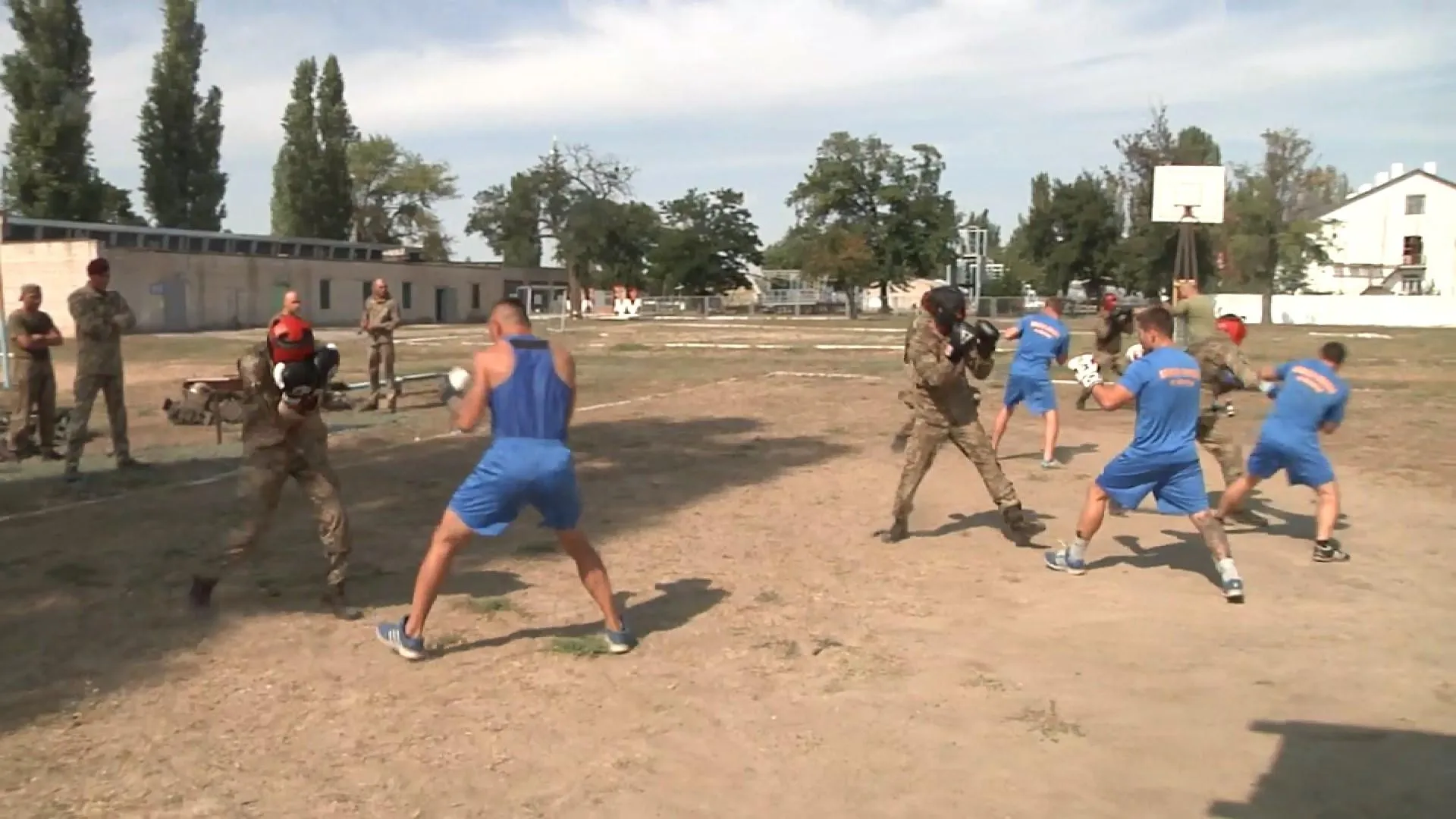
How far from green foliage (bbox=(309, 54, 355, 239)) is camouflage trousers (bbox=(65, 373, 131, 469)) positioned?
6835cm

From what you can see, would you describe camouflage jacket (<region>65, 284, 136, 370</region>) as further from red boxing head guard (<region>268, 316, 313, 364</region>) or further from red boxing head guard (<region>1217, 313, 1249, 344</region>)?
red boxing head guard (<region>1217, 313, 1249, 344</region>)

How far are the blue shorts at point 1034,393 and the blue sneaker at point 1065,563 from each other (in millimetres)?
3617

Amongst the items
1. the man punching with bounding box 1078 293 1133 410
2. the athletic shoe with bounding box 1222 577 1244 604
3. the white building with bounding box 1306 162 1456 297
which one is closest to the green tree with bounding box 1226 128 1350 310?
the white building with bounding box 1306 162 1456 297

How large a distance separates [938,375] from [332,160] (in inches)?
2958

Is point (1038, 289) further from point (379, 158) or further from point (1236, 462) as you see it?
point (1236, 462)

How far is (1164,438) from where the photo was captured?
6.68 metres

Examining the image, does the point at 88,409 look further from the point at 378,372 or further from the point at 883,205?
the point at 883,205

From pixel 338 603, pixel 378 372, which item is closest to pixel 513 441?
pixel 338 603

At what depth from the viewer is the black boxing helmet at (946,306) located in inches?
301

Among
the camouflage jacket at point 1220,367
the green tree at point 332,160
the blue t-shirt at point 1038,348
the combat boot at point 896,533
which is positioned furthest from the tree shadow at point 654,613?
the green tree at point 332,160

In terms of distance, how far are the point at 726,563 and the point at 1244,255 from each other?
216 ft

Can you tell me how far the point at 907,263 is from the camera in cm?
7975

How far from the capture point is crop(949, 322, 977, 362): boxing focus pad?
25.3ft

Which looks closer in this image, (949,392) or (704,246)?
(949,392)
